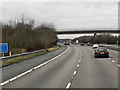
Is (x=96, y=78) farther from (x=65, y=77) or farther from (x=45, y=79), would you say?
(x=45, y=79)

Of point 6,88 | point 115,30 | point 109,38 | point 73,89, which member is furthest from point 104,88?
point 109,38

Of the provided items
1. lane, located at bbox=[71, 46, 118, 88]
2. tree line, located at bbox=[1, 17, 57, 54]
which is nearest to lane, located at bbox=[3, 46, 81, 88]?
lane, located at bbox=[71, 46, 118, 88]

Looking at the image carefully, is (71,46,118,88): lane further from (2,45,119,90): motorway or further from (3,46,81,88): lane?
(3,46,81,88): lane

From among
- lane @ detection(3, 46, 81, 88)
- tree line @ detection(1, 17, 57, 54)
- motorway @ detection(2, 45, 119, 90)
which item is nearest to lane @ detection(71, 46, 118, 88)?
motorway @ detection(2, 45, 119, 90)

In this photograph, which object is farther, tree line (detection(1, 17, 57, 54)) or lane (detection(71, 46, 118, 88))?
tree line (detection(1, 17, 57, 54))

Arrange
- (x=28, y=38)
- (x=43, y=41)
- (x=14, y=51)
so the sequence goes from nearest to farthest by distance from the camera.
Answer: (x=14, y=51)
(x=28, y=38)
(x=43, y=41)

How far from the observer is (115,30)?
77.8 m

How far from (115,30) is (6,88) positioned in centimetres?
7264

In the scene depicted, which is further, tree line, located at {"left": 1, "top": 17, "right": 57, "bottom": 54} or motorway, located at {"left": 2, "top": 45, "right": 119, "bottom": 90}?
tree line, located at {"left": 1, "top": 17, "right": 57, "bottom": 54}

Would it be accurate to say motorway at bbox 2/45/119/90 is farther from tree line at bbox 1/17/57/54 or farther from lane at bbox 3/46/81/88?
tree line at bbox 1/17/57/54

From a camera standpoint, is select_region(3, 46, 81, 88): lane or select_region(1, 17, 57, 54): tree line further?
select_region(1, 17, 57, 54): tree line

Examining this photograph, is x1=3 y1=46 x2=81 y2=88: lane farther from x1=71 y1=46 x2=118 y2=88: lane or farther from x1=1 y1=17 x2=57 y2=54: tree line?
x1=1 y1=17 x2=57 y2=54: tree line

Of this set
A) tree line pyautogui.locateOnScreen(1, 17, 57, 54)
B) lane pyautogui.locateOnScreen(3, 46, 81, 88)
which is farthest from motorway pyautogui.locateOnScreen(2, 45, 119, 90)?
tree line pyautogui.locateOnScreen(1, 17, 57, 54)

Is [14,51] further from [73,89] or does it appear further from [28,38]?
[73,89]
